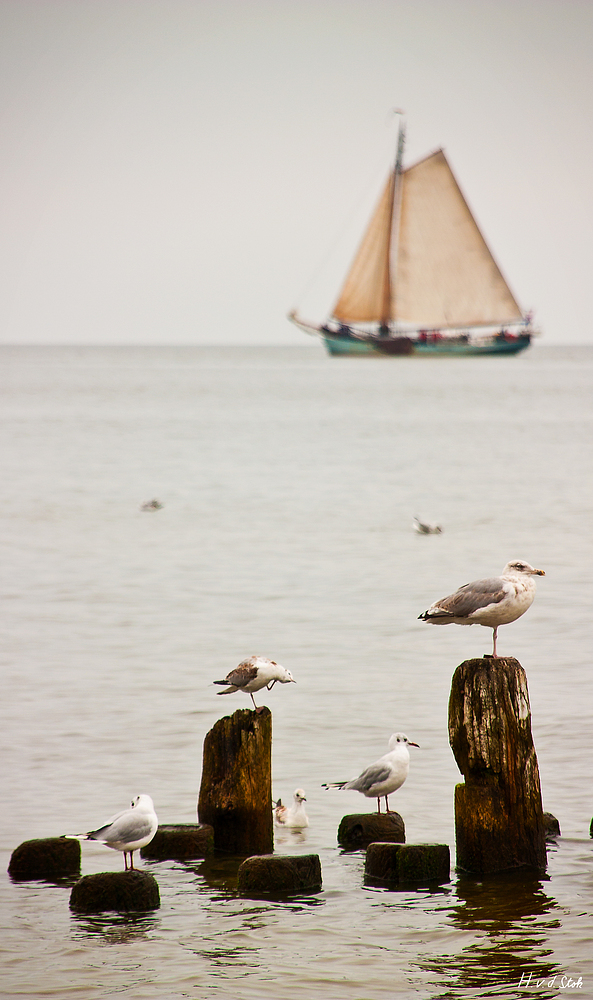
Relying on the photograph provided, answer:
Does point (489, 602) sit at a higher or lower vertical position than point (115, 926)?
higher

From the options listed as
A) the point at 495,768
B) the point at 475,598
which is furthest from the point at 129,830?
the point at 475,598

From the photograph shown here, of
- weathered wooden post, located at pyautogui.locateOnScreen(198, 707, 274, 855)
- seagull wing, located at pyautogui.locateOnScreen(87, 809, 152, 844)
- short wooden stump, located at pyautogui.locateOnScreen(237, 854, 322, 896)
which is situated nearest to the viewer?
seagull wing, located at pyautogui.locateOnScreen(87, 809, 152, 844)

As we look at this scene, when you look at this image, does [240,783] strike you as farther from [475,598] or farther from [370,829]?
[475,598]

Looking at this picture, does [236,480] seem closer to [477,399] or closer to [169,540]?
[169,540]

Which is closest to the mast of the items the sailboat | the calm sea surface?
the sailboat

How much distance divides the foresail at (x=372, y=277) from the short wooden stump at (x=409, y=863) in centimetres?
8654

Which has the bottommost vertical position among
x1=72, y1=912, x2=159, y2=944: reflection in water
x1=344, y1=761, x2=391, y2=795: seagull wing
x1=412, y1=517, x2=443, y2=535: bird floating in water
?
x1=72, y1=912, x2=159, y2=944: reflection in water

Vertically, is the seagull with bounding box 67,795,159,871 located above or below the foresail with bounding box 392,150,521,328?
below

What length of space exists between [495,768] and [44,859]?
2697 millimetres

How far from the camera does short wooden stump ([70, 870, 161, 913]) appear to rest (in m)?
7.14

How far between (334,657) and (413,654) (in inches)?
36.1

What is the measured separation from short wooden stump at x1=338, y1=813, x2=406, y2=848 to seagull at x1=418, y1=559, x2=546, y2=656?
57.0 inches

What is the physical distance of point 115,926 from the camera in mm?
7055

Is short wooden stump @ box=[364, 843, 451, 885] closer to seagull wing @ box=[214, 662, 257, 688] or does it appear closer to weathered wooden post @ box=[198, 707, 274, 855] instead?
weathered wooden post @ box=[198, 707, 274, 855]
